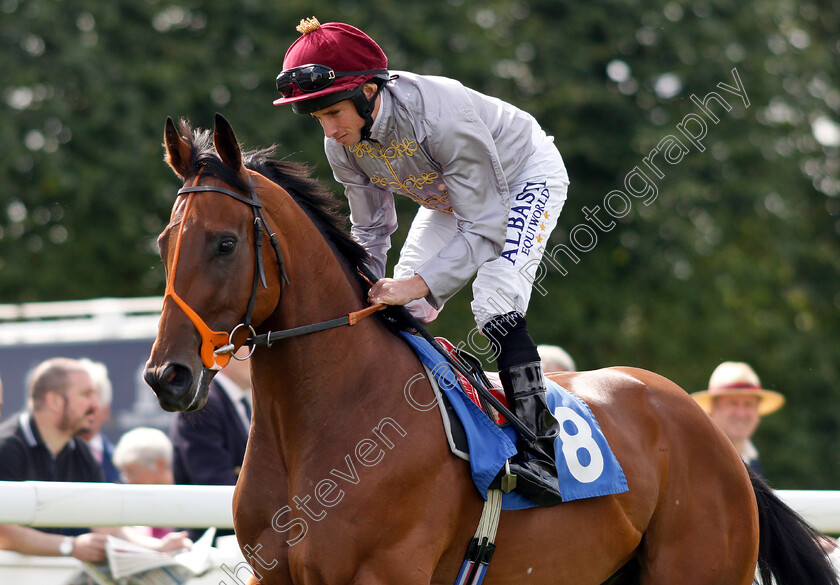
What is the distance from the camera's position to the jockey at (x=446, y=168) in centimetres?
363

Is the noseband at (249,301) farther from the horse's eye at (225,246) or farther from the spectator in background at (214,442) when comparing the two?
the spectator in background at (214,442)

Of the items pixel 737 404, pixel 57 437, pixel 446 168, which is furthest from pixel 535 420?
pixel 737 404

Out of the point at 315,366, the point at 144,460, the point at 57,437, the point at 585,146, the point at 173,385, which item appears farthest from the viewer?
the point at 585,146

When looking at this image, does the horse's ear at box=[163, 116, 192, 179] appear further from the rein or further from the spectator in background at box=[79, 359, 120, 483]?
the spectator in background at box=[79, 359, 120, 483]

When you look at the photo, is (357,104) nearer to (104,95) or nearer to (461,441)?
(461,441)

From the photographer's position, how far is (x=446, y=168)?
3.75 m

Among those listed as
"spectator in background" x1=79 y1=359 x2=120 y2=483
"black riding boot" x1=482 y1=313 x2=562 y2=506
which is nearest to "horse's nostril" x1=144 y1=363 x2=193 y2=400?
"black riding boot" x1=482 y1=313 x2=562 y2=506

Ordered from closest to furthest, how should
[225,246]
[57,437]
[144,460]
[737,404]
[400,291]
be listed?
[225,246], [400,291], [57,437], [144,460], [737,404]

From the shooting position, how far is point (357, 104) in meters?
3.67

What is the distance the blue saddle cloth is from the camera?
358 cm

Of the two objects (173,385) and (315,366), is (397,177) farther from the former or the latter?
(173,385)

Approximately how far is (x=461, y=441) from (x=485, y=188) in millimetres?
935

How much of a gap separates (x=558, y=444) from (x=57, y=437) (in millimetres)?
3387

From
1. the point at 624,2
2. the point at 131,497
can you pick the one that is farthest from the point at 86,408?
the point at 624,2
